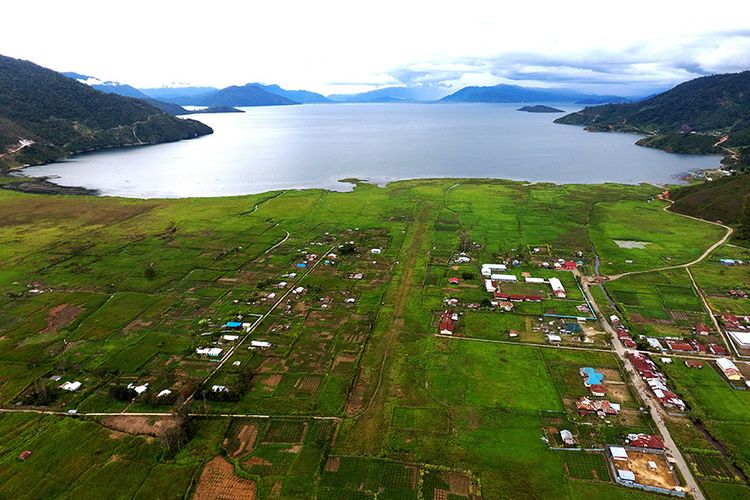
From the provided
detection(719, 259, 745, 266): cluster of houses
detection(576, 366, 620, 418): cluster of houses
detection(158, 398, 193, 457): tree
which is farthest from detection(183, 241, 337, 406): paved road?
detection(719, 259, 745, 266): cluster of houses

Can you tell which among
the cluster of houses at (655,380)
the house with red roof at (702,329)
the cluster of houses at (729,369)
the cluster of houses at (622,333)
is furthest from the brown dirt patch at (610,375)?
the house with red roof at (702,329)

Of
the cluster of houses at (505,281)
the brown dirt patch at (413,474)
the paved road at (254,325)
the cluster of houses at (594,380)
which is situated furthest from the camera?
the cluster of houses at (505,281)

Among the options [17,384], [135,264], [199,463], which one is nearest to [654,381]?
[199,463]

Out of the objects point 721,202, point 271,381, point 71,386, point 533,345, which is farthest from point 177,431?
point 721,202

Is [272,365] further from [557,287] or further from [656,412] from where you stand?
[557,287]

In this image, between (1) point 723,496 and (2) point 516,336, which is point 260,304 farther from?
(1) point 723,496

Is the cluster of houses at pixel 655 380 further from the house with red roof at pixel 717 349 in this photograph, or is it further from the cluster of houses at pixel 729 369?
the house with red roof at pixel 717 349

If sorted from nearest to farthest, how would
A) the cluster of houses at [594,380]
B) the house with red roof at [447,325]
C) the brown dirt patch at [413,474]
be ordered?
the brown dirt patch at [413,474] → the cluster of houses at [594,380] → the house with red roof at [447,325]
